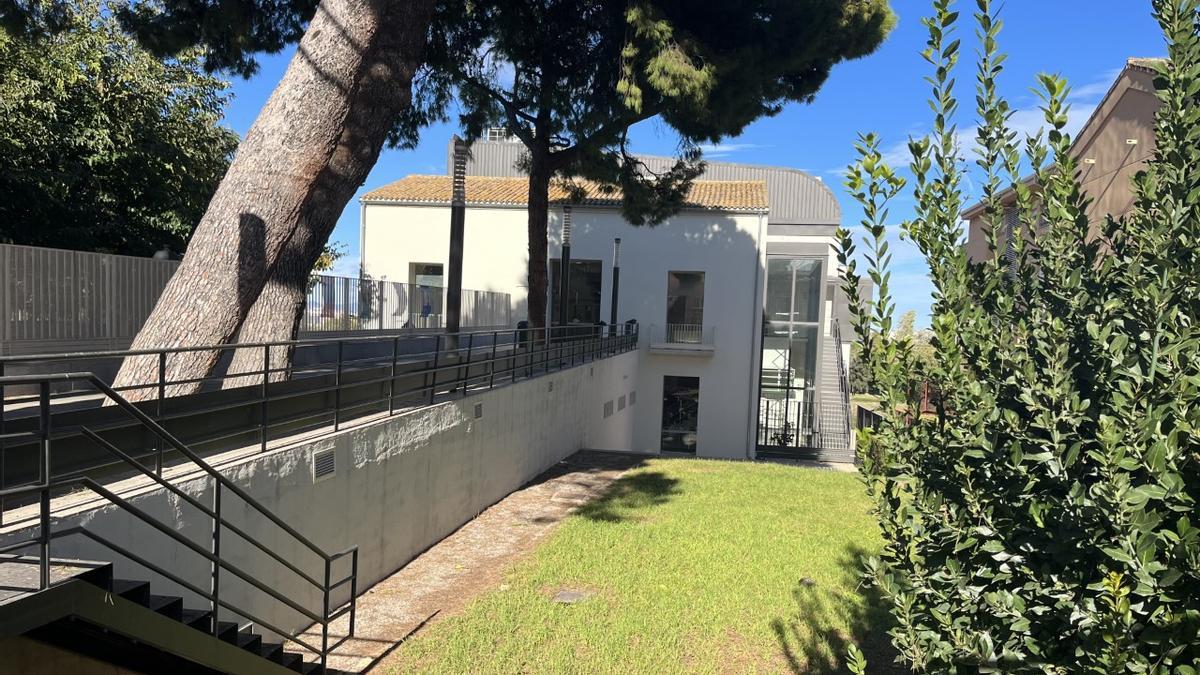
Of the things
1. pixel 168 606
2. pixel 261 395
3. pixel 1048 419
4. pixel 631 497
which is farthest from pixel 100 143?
pixel 1048 419

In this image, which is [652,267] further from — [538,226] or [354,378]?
[354,378]

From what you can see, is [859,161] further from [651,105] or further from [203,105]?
[203,105]

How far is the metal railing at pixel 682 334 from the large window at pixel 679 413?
1.25 metres

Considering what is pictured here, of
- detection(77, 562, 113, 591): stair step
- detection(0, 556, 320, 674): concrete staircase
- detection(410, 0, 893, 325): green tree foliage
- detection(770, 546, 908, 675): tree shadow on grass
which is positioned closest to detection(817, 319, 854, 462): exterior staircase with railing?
detection(410, 0, 893, 325): green tree foliage

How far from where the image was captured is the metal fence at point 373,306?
1380 cm

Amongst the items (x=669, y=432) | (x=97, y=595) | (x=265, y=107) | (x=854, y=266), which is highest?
(x=265, y=107)

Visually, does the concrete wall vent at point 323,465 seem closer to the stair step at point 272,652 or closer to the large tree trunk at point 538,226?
the stair step at point 272,652

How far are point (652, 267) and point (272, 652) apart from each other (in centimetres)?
2090

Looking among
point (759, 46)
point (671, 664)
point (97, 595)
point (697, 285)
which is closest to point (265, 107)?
point (97, 595)

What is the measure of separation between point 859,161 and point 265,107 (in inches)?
269

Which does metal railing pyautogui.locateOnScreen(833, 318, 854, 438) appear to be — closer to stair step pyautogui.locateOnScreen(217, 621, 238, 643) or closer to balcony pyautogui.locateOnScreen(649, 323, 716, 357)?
balcony pyautogui.locateOnScreen(649, 323, 716, 357)

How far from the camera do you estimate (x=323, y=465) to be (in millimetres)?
6246

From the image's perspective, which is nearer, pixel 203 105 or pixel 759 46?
pixel 759 46

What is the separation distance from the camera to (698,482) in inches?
498
